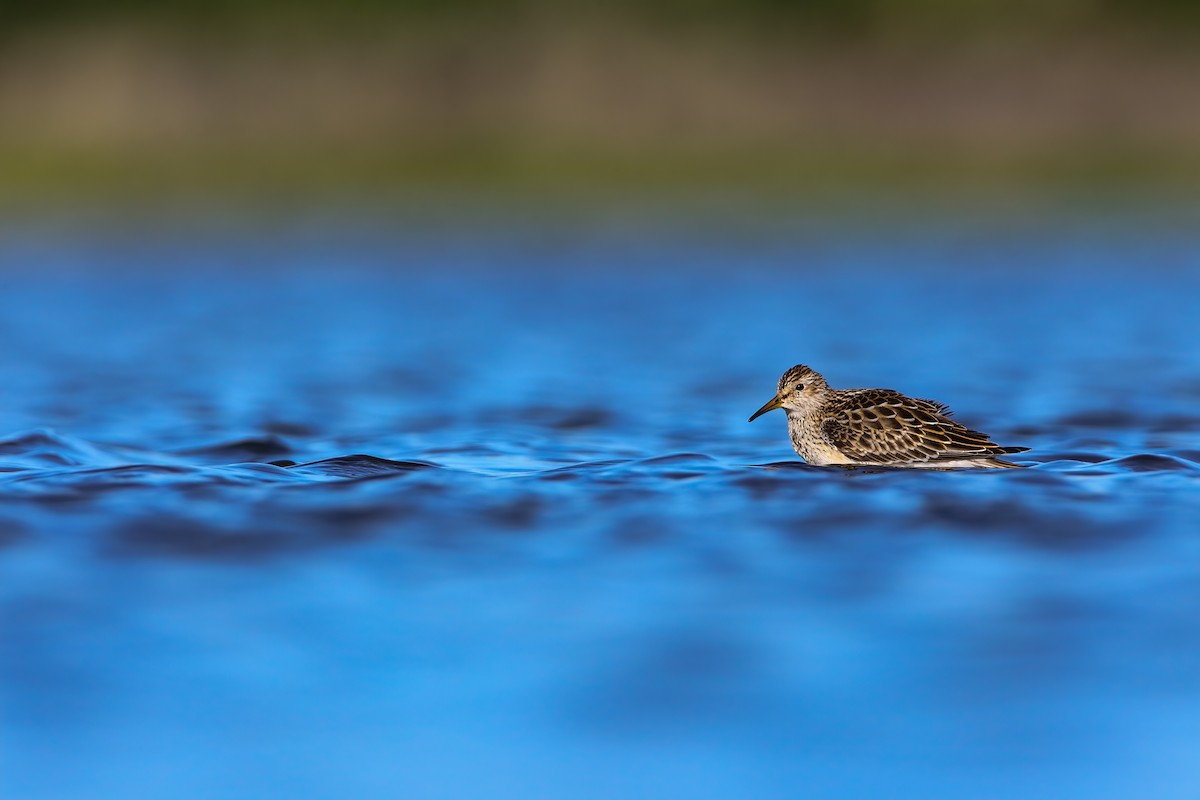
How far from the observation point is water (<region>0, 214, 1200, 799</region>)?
5891 millimetres

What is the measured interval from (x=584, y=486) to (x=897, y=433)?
7.69ft

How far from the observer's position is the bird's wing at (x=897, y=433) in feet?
35.7

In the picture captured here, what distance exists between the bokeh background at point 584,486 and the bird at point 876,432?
0.24 metres

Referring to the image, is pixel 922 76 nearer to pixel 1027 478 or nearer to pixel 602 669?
pixel 1027 478

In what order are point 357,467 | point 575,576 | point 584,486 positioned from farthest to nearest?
point 357,467, point 584,486, point 575,576

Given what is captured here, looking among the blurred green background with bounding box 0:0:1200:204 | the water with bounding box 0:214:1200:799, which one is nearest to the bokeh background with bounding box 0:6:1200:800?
the water with bounding box 0:214:1200:799

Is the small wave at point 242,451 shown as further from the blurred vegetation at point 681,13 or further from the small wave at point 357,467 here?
the blurred vegetation at point 681,13

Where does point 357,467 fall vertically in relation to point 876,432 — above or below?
below

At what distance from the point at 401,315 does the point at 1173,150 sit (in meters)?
31.5

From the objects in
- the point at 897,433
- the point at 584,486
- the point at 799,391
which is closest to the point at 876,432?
the point at 897,433

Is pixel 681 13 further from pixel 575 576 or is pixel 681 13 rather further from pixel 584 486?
pixel 575 576

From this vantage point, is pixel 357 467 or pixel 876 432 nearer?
pixel 357 467

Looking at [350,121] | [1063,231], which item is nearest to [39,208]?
[350,121]

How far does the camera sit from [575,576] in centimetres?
802
